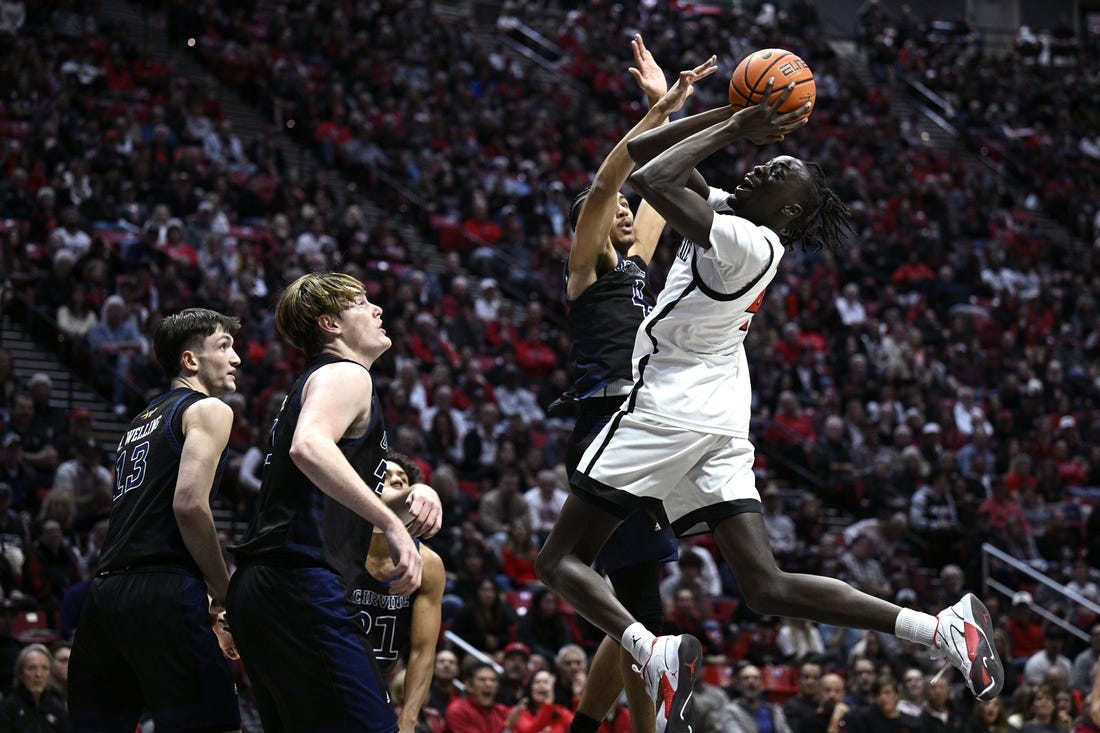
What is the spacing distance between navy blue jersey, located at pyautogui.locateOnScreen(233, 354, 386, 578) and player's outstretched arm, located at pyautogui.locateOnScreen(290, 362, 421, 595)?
14cm

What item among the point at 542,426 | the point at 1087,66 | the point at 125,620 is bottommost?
the point at 542,426

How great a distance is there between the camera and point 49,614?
973 cm

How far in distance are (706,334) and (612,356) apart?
86cm

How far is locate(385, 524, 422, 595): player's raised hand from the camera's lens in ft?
12.5

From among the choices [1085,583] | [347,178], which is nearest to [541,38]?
[347,178]

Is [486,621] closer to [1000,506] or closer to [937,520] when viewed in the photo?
[937,520]

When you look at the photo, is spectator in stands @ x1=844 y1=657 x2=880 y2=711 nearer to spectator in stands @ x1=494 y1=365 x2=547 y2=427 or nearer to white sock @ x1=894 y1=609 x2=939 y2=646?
spectator in stands @ x1=494 y1=365 x2=547 y2=427

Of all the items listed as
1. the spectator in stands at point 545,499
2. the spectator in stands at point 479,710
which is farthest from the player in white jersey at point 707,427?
the spectator in stands at point 545,499

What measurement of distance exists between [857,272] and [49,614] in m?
14.8

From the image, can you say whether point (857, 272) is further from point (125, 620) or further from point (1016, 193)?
point (125, 620)

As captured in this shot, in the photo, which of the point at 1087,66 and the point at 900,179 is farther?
the point at 1087,66

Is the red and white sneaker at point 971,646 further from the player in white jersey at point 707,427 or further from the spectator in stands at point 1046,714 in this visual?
the spectator in stands at point 1046,714

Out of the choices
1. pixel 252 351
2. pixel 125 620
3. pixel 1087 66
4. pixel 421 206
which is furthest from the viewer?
pixel 1087 66

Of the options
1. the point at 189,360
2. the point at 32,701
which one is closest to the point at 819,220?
the point at 189,360
